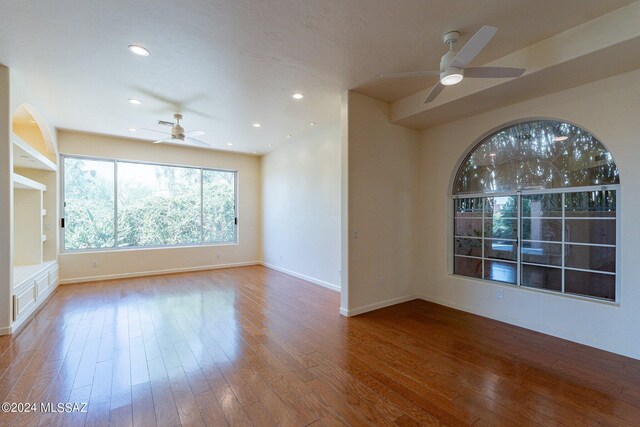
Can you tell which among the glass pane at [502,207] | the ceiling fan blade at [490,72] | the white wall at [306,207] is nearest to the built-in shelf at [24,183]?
the white wall at [306,207]

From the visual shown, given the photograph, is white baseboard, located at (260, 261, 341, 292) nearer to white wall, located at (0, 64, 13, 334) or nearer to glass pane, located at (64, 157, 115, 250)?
glass pane, located at (64, 157, 115, 250)

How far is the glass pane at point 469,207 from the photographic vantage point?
163 inches

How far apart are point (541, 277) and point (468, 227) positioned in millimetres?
1091

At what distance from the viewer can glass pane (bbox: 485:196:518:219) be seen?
376 centimetres

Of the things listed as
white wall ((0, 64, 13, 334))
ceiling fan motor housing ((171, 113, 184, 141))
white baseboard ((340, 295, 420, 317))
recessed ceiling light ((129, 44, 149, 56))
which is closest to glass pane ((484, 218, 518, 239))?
white baseboard ((340, 295, 420, 317))

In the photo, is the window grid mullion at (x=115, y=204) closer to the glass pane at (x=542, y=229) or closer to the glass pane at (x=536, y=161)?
the glass pane at (x=536, y=161)

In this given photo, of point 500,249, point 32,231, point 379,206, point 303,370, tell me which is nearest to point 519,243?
point 500,249

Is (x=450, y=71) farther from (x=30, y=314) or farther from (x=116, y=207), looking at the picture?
(x=116, y=207)

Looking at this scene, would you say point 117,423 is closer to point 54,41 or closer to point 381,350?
point 381,350

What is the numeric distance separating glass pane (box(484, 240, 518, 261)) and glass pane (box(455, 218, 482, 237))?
0.20 m

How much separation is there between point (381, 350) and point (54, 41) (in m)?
Result: 4.48

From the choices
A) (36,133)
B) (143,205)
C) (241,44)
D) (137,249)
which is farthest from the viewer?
(143,205)

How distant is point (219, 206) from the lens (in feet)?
24.4

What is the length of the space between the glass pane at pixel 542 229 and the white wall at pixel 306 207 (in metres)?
2.80
